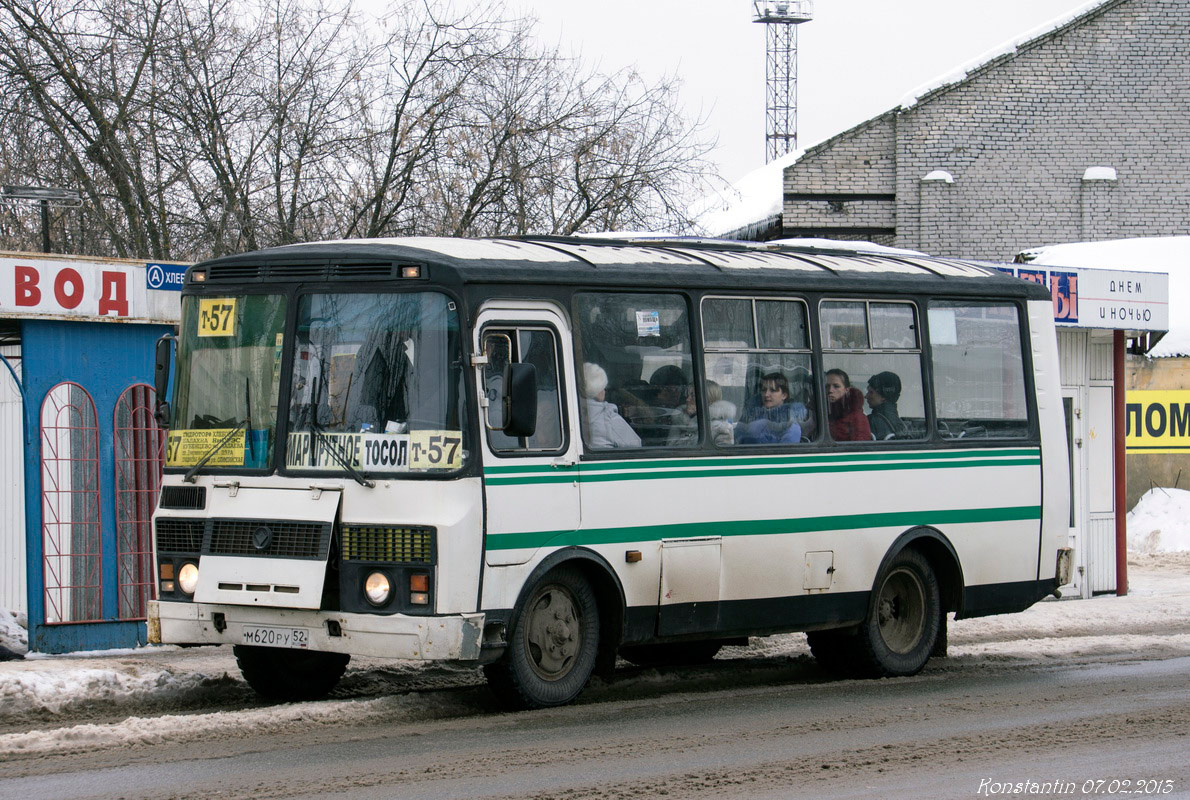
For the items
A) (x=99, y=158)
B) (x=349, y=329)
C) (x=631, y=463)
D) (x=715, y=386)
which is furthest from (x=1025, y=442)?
(x=99, y=158)

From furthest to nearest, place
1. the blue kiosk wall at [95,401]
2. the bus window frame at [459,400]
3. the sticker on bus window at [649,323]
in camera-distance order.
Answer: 1. the blue kiosk wall at [95,401]
2. the sticker on bus window at [649,323]
3. the bus window frame at [459,400]

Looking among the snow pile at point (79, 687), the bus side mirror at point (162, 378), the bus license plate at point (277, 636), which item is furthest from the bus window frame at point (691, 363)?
the snow pile at point (79, 687)

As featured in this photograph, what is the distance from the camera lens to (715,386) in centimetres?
1048

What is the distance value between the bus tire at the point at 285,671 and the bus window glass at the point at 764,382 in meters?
2.87

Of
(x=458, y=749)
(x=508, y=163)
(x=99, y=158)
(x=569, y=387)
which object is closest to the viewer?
(x=458, y=749)

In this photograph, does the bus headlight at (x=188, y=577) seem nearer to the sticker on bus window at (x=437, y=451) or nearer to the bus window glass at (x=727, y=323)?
the sticker on bus window at (x=437, y=451)

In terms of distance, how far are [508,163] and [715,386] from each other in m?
11.5

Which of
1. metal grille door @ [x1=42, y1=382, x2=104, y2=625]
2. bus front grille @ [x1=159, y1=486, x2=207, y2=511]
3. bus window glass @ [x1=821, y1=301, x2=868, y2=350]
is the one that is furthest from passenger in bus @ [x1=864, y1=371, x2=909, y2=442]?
metal grille door @ [x1=42, y1=382, x2=104, y2=625]

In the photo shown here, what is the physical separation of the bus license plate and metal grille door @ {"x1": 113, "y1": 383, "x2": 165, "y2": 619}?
12.5 ft

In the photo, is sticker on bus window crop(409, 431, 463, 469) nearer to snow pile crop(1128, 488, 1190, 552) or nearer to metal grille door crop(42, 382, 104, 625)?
metal grille door crop(42, 382, 104, 625)

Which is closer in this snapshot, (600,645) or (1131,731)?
(1131,731)

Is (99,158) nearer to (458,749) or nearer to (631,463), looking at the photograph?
(631,463)

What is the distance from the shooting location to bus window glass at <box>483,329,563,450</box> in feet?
29.8

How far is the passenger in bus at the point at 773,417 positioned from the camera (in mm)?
10680
